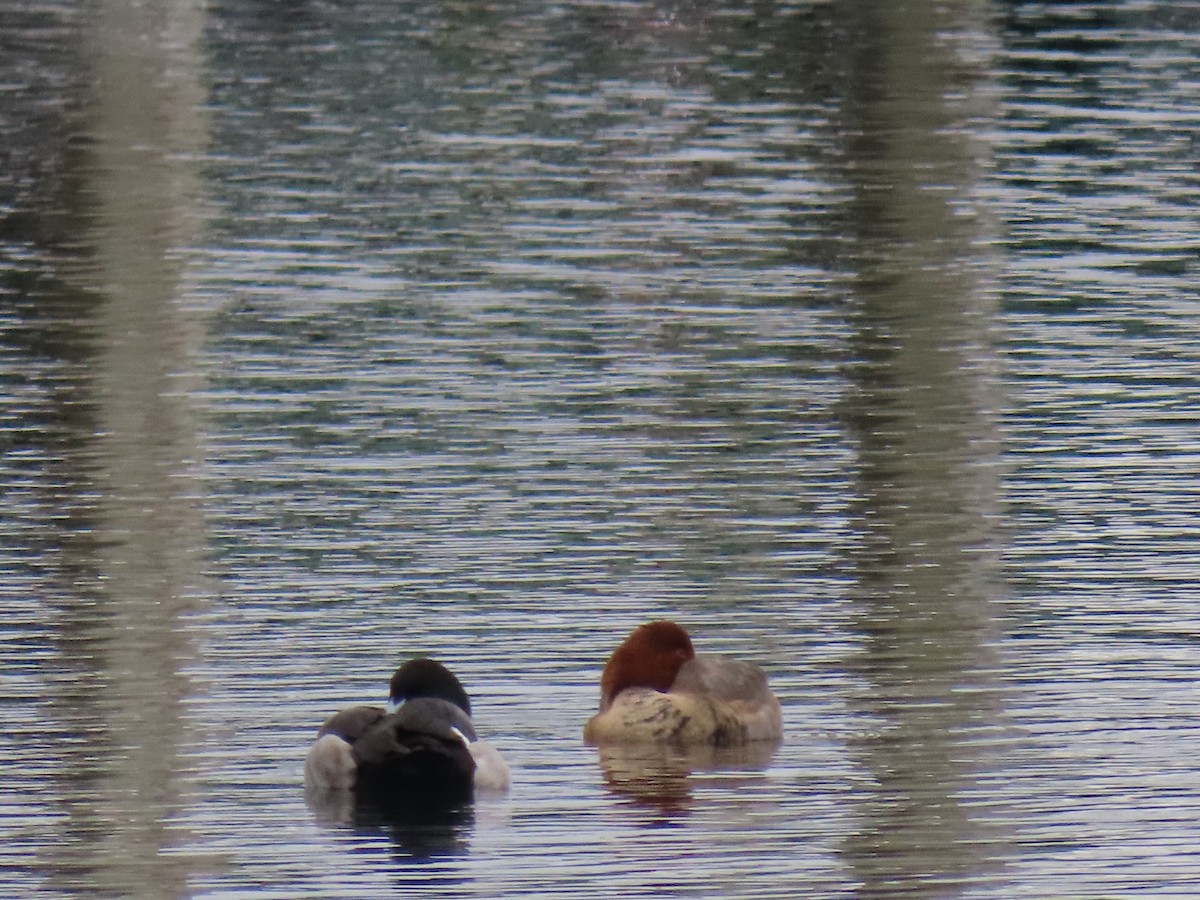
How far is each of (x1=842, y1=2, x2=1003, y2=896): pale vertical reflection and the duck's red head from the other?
663mm

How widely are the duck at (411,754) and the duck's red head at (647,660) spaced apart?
76 cm

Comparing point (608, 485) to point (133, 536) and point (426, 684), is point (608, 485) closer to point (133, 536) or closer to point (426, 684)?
point (133, 536)

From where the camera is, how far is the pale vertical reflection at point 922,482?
906 centimetres

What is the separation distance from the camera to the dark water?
9.11 metres

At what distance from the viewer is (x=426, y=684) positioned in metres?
9.71

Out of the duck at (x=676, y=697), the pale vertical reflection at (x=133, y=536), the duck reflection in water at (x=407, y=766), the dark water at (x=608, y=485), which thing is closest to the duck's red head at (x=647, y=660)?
the duck at (x=676, y=697)

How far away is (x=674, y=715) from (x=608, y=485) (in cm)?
342

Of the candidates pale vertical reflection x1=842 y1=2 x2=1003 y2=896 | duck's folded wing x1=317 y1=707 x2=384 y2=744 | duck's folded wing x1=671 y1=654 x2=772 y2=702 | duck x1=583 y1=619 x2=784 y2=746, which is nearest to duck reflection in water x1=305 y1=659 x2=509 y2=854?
duck's folded wing x1=317 y1=707 x2=384 y2=744

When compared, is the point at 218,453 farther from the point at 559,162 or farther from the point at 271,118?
the point at 271,118

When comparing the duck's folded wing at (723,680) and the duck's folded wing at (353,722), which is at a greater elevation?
the duck's folded wing at (353,722)

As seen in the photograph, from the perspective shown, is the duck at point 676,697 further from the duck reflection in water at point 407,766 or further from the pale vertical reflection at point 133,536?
the pale vertical reflection at point 133,536

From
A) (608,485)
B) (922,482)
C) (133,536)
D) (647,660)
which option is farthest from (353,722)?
(922,482)

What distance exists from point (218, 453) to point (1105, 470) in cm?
426

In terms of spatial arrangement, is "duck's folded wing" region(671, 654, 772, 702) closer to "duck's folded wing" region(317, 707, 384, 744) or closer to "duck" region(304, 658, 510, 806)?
"duck" region(304, 658, 510, 806)
